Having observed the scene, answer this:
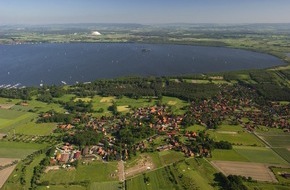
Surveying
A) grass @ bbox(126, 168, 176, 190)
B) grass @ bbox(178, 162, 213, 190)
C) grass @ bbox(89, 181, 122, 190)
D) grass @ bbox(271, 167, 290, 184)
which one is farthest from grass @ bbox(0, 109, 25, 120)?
grass @ bbox(271, 167, 290, 184)

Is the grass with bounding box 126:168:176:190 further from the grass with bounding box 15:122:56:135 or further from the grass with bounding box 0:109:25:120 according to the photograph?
the grass with bounding box 0:109:25:120

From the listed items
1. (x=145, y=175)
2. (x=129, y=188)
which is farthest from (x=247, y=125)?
(x=129, y=188)

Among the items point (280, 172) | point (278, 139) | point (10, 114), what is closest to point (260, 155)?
point (280, 172)

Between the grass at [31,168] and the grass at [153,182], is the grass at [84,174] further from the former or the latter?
the grass at [153,182]

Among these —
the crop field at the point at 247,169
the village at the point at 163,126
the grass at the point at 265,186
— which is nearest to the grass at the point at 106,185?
the village at the point at 163,126

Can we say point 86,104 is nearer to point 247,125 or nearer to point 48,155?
point 48,155

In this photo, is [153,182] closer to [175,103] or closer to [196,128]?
[196,128]
